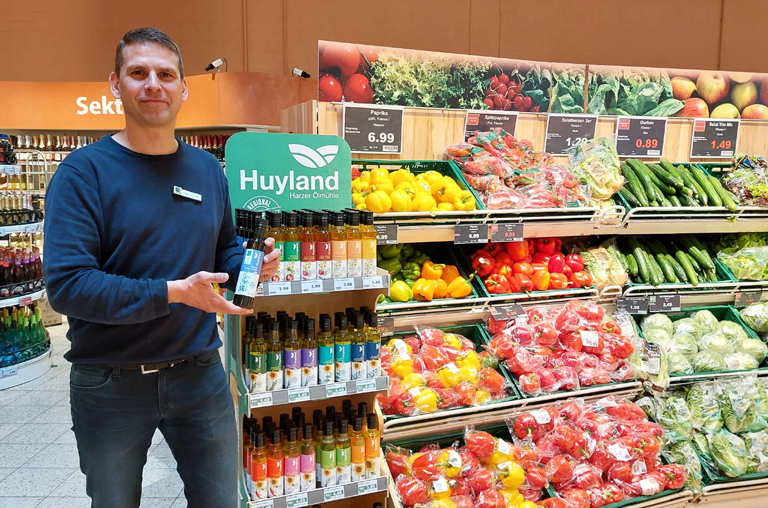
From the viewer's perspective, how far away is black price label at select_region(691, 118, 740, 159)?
160 inches

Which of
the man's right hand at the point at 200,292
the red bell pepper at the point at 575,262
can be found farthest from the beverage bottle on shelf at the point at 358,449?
the red bell pepper at the point at 575,262

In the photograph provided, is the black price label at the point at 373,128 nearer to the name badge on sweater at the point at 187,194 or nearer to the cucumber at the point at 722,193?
the name badge on sweater at the point at 187,194

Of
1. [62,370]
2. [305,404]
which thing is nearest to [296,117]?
[305,404]

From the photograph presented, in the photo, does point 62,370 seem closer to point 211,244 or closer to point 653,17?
point 211,244

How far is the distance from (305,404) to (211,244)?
38.8 inches

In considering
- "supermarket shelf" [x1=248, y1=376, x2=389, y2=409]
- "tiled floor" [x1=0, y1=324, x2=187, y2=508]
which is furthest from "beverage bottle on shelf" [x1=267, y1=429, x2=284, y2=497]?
"tiled floor" [x1=0, y1=324, x2=187, y2=508]

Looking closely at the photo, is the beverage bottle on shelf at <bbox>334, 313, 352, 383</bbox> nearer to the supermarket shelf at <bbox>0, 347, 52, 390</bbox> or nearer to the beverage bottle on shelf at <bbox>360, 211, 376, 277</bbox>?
the beverage bottle on shelf at <bbox>360, 211, 376, 277</bbox>

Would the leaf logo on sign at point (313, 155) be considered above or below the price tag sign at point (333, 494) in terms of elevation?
above

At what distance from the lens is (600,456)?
272cm

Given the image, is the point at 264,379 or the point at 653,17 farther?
the point at 653,17

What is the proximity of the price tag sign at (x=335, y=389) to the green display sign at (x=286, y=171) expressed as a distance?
0.77 m

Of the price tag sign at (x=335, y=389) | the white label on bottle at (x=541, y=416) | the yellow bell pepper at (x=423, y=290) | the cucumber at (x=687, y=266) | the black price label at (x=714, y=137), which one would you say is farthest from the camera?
the black price label at (x=714, y=137)

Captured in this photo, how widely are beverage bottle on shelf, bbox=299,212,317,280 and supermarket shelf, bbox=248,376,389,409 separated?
42 centimetres

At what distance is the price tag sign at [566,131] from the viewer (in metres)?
3.82
